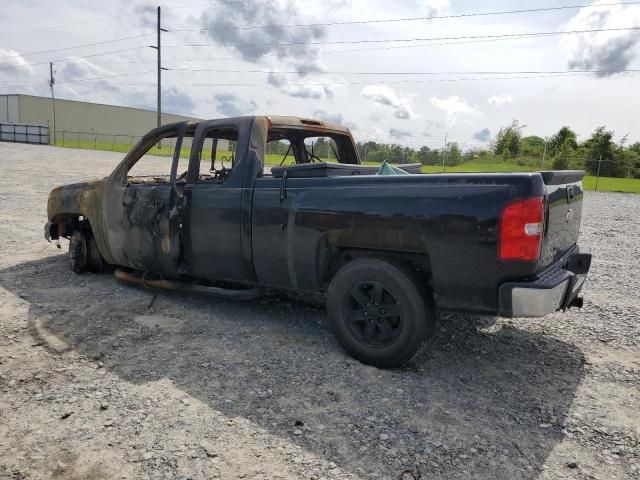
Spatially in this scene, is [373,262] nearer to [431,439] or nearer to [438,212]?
[438,212]

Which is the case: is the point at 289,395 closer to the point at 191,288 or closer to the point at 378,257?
the point at 378,257

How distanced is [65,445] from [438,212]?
2.53m

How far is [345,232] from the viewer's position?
145 inches

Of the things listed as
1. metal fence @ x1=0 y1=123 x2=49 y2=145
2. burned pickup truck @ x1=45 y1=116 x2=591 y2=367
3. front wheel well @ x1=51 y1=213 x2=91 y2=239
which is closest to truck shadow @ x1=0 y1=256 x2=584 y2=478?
burned pickup truck @ x1=45 y1=116 x2=591 y2=367

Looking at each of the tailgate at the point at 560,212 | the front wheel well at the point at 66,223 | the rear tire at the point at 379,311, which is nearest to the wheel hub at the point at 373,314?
the rear tire at the point at 379,311

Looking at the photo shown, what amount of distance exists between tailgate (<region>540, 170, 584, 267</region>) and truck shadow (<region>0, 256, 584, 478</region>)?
914mm

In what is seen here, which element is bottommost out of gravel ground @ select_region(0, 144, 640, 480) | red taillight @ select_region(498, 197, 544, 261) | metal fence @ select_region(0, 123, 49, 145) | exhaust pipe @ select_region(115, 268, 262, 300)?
gravel ground @ select_region(0, 144, 640, 480)

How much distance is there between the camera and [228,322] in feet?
14.9

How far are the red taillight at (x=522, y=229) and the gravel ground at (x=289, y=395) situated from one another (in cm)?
98

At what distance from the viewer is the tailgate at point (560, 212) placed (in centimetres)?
325

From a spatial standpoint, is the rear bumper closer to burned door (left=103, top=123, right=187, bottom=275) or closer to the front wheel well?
burned door (left=103, top=123, right=187, bottom=275)

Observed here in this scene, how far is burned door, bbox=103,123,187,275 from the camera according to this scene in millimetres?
4680

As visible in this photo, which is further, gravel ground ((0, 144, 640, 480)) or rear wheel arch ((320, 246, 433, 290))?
rear wheel arch ((320, 246, 433, 290))

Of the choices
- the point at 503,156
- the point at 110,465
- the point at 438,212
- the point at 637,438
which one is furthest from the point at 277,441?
the point at 503,156
